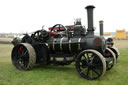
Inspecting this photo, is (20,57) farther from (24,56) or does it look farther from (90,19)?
(90,19)

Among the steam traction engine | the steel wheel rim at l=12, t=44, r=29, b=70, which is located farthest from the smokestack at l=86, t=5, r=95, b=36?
the steel wheel rim at l=12, t=44, r=29, b=70

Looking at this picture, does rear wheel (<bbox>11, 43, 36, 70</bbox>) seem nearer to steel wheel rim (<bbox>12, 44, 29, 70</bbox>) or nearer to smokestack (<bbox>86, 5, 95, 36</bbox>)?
steel wheel rim (<bbox>12, 44, 29, 70</bbox>)

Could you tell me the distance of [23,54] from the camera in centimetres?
604

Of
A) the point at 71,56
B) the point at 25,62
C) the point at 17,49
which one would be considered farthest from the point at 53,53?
the point at 17,49

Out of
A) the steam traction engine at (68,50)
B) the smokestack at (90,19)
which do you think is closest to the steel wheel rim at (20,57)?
the steam traction engine at (68,50)

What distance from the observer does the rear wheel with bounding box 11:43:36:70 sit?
5.72 m

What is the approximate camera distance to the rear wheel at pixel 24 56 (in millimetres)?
5718

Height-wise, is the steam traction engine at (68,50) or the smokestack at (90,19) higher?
the smokestack at (90,19)

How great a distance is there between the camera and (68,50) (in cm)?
545

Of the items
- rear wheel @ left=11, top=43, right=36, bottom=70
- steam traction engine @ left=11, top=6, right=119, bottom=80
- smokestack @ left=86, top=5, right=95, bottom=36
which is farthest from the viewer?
rear wheel @ left=11, top=43, right=36, bottom=70

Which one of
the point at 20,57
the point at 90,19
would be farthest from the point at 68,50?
the point at 20,57

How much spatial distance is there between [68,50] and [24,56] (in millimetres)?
2021

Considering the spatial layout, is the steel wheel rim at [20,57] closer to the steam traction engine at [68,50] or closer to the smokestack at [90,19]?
the steam traction engine at [68,50]

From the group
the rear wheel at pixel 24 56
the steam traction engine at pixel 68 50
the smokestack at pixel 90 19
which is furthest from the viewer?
the rear wheel at pixel 24 56
